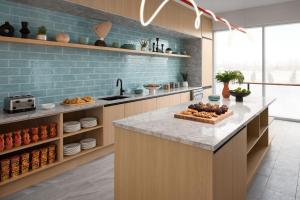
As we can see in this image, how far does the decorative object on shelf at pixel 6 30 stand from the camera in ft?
9.23

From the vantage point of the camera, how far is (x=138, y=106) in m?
4.40

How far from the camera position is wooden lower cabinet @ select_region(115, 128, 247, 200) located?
167cm

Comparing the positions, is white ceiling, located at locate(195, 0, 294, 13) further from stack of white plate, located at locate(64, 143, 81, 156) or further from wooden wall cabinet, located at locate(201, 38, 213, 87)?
stack of white plate, located at locate(64, 143, 81, 156)

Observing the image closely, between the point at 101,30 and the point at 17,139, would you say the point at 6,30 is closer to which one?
the point at 17,139

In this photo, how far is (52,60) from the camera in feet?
11.8

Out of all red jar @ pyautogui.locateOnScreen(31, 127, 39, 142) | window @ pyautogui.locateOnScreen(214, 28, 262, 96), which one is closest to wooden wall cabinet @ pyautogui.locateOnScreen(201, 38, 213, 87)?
window @ pyautogui.locateOnScreen(214, 28, 262, 96)

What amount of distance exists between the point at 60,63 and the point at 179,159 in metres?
2.72

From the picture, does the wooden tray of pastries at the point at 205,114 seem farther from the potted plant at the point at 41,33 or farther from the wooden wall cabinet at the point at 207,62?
the wooden wall cabinet at the point at 207,62

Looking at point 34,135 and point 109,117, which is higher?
point 109,117

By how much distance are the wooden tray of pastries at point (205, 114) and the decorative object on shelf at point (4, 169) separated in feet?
6.38

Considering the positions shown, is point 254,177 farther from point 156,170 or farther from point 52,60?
point 52,60

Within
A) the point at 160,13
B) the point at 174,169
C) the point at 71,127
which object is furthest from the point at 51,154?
the point at 160,13

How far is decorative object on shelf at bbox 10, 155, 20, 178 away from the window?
5443 mm

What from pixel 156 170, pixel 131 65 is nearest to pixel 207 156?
pixel 156 170
